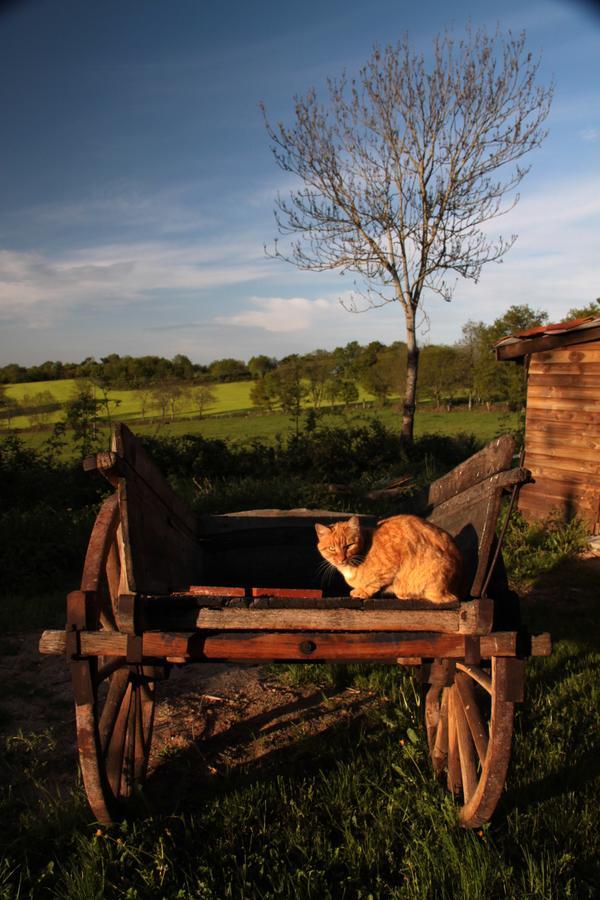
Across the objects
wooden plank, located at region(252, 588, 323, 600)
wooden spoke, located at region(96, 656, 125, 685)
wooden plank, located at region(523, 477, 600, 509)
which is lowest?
wooden plank, located at region(523, 477, 600, 509)

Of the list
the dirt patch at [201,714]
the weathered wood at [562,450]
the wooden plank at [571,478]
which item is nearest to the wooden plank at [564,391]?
the weathered wood at [562,450]

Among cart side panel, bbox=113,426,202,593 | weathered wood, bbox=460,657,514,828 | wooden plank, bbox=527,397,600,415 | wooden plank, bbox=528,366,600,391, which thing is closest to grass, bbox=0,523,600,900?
weathered wood, bbox=460,657,514,828

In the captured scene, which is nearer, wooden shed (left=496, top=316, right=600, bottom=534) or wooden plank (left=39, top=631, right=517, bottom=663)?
wooden plank (left=39, top=631, right=517, bottom=663)

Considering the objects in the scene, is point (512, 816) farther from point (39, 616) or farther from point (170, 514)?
point (39, 616)

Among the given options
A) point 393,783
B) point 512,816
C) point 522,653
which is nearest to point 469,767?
point 512,816

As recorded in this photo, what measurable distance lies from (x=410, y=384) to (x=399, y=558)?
521 inches

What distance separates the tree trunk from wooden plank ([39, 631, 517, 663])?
12.6m

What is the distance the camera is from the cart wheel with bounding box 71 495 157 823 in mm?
2273

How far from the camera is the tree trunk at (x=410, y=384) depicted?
14789 mm

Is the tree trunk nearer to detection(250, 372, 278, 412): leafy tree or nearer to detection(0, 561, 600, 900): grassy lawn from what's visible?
detection(250, 372, 278, 412): leafy tree

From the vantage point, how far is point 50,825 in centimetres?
261

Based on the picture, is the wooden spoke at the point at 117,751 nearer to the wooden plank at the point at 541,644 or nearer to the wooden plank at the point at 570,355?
the wooden plank at the point at 541,644

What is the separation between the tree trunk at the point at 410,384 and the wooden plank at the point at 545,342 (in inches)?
218

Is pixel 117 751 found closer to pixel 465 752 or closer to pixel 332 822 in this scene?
pixel 332 822
